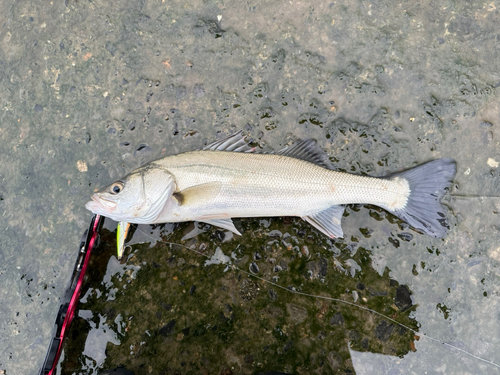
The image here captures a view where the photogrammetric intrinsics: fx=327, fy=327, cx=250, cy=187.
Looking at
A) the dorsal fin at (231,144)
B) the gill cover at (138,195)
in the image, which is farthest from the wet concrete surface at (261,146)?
the gill cover at (138,195)

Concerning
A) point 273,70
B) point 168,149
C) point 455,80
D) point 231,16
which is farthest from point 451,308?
point 231,16

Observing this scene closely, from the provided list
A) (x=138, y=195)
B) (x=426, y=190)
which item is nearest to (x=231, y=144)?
(x=138, y=195)

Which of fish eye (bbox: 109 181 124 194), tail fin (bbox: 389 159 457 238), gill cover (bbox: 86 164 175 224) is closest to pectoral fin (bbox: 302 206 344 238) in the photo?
tail fin (bbox: 389 159 457 238)

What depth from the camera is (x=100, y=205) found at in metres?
2.94

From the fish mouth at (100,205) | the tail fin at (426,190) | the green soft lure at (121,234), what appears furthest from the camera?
the green soft lure at (121,234)

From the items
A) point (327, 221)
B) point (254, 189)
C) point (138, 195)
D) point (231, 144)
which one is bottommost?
point (327, 221)

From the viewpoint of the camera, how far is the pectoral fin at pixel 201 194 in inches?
118

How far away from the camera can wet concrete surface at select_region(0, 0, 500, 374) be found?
325 centimetres

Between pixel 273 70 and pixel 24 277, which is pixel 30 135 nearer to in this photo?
pixel 24 277

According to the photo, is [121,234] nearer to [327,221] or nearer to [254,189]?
[254,189]

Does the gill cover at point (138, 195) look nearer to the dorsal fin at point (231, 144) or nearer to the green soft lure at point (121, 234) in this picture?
the green soft lure at point (121, 234)

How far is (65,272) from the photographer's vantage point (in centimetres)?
339

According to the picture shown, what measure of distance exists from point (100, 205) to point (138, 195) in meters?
0.34

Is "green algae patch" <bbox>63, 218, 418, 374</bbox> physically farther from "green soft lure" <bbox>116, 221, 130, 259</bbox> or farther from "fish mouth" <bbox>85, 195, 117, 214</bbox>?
"fish mouth" <bbox>85, 195, 117, 214</bbox>
